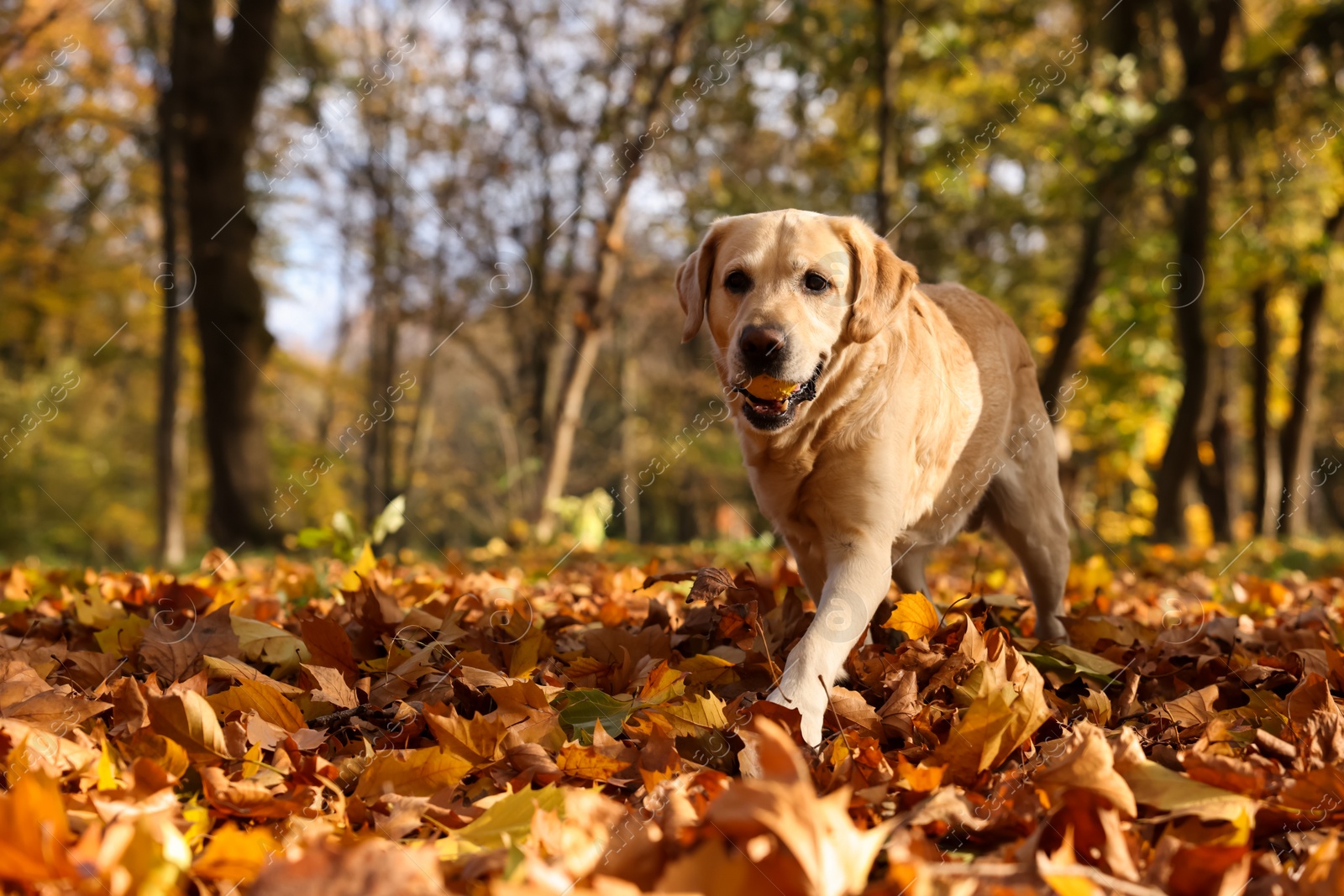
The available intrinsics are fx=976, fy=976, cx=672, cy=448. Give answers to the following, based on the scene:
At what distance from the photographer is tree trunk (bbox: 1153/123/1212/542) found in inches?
523

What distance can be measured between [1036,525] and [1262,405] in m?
18.1

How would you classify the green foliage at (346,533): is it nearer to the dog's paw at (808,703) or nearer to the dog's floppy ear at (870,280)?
the dog's floppy ear at (870,280)

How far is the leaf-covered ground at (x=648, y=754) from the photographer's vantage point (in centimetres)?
149

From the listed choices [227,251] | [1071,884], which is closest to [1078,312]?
[227,251]

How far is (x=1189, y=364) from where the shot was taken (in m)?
13.7

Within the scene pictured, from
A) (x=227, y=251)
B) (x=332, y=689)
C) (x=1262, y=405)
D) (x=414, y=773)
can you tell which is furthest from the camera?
(x=1262, y=405)

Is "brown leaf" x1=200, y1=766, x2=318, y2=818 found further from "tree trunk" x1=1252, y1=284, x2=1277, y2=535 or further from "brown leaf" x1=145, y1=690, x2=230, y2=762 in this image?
"tree trunk" x1=1252, y1=284, x2=1277, y2=535

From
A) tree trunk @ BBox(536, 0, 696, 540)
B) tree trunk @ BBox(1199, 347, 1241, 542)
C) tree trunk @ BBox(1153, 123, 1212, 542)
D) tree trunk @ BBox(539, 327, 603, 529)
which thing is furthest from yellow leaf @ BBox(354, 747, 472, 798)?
tree trunk @ BBox(1199, 347, 1241, 542)

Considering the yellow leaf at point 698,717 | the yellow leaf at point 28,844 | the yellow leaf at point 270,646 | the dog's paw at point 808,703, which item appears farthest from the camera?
the yellow leaf at point 270,646

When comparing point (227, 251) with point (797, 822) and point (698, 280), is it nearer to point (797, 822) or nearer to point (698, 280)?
point (698, 280)

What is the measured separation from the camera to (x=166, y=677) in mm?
2791

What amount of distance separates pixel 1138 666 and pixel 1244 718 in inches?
18.9

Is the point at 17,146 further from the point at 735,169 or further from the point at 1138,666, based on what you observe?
the point at 1138,666

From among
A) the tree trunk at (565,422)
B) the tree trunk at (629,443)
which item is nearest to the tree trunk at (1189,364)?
the tree trunk at (565,422)
